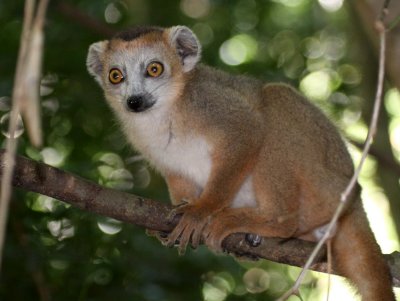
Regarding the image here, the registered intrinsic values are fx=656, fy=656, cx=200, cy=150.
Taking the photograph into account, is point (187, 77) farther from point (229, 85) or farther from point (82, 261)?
point (82, 261)

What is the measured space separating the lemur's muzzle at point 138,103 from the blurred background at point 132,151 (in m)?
1.14

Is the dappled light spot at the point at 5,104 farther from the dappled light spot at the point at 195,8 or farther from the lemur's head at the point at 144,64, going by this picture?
the dappled light spot at the point at 195,8

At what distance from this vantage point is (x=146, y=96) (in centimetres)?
749

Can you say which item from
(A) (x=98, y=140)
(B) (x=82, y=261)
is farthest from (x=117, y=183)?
(B) (x=82, y=261)

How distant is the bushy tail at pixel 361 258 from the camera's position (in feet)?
20.7

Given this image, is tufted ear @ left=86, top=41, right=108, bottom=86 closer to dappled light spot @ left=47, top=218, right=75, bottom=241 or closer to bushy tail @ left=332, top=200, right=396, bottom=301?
dappled light spot @ left=47, top=218, right=75, bottom=241

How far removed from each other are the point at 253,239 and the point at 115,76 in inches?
102

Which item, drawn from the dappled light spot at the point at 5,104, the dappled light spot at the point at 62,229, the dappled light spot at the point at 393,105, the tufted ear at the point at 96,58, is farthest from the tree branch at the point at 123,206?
the dappled light spot at the point at 393,105

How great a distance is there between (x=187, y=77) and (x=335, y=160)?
2034 millimetres

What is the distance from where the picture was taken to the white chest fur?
24.3 ft

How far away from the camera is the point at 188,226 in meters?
6.91

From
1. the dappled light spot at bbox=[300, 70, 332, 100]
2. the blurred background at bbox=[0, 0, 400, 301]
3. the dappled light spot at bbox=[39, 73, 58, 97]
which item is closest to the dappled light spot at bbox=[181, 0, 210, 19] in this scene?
the blurred background at bbox=[0, 0, 400, 301]

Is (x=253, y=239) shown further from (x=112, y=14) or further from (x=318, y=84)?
(x=112, y=14)

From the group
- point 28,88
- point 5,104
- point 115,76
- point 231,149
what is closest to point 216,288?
point 231,149
